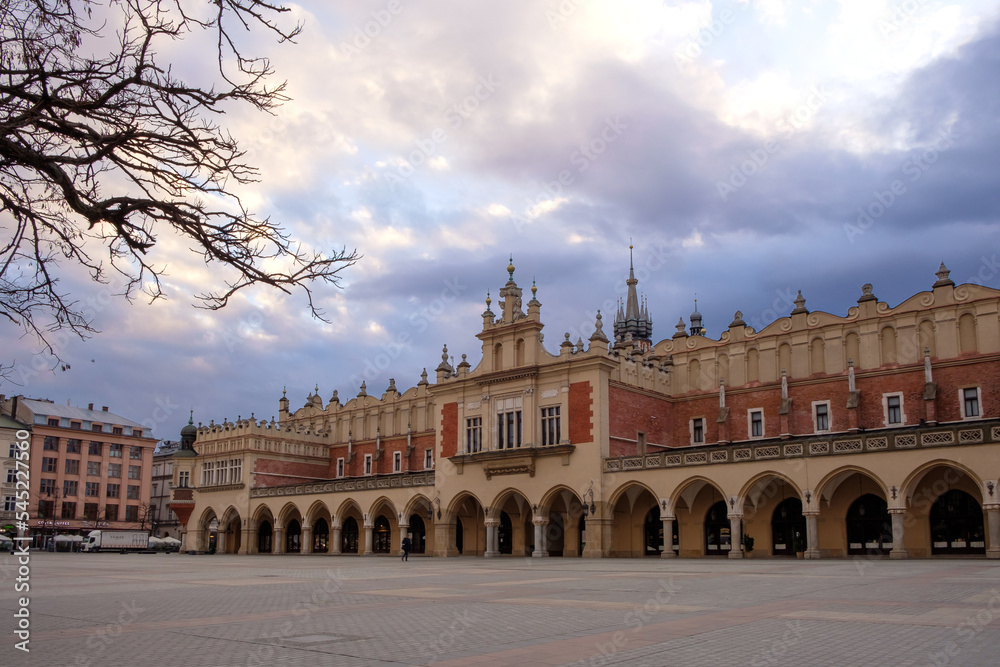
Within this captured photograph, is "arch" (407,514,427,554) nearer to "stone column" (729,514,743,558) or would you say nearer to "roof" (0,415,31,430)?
"stone column" (729,514,743,558)

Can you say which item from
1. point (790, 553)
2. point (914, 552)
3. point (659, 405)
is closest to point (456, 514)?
point (659, 405)

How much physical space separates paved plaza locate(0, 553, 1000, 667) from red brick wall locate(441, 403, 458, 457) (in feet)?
91.4

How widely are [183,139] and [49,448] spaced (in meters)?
84.3

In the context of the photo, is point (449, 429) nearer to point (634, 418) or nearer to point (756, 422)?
point (634, 418)

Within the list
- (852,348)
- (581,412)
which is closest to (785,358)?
(852,348)

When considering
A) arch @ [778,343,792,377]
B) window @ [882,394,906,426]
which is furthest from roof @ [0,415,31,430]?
window @ [882,394,906,426]

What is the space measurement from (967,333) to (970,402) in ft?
9.92

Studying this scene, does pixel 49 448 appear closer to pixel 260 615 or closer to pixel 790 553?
pixel 790 553

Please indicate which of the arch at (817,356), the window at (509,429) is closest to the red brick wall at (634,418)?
the window at (509,429)

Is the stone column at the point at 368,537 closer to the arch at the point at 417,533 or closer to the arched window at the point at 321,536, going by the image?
the arch at the point at 417,533

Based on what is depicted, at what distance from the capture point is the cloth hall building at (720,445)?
34031mm

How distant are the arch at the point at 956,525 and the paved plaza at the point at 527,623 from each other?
596 inches

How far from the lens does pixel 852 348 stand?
136ft

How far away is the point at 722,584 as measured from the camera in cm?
1855
